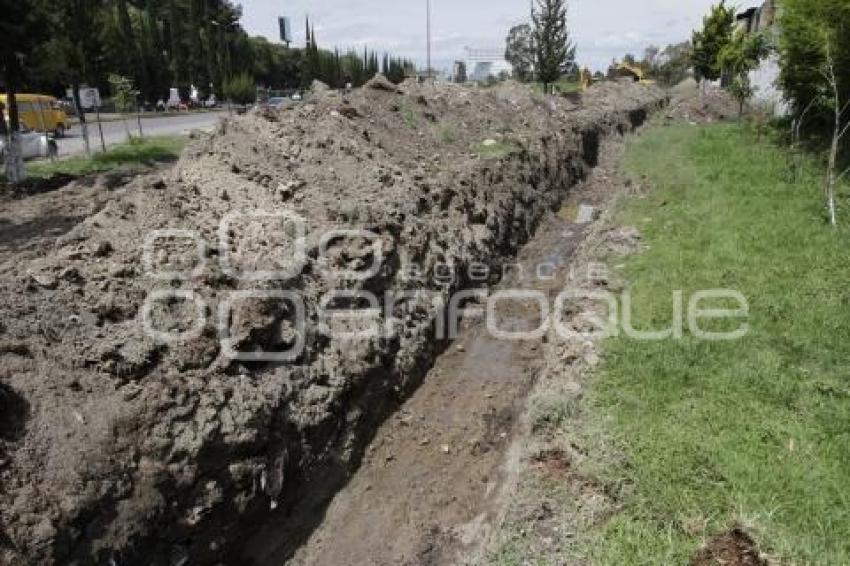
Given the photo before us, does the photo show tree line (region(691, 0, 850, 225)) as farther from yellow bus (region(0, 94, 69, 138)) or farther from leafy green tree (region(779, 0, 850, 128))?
yellow bus (region(0, 94, 69, 138))

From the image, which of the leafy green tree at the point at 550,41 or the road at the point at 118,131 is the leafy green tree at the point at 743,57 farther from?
the road at the point at 118,131

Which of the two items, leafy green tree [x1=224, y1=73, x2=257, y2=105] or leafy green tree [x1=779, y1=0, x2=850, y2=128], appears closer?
leafy green tree [x1=779, y1=0, x2=850, y2=128]

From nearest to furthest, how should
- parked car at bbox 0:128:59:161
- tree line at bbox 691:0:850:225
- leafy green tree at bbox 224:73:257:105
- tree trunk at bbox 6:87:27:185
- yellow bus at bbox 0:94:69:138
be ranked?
tree line at bbox 691:0:850:225
tree trunk at bbox 6:87:27:185
parked car at bbox 0:128:59:161
yellow bus at bbox 0:94:69:138
leafy green tree at bbox 224:73:257:105

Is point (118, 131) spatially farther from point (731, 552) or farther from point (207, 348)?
point (731, 552)

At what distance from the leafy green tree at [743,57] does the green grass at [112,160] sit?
19.3m

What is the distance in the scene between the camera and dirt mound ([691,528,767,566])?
428 cm

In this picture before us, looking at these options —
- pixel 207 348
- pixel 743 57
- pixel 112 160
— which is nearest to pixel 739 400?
pixel 207 348

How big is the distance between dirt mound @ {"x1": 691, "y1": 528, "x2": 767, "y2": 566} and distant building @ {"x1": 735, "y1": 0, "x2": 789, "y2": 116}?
1655cm

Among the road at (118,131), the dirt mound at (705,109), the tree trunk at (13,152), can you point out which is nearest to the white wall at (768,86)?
the dirt mound at (705,109)

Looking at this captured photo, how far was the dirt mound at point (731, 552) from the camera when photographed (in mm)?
4281

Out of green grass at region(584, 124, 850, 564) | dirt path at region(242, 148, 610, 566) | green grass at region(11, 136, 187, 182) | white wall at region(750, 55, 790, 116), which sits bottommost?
dirt path at region(242, 148, 610, 566)

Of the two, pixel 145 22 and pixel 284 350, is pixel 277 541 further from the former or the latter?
pixel 145 22

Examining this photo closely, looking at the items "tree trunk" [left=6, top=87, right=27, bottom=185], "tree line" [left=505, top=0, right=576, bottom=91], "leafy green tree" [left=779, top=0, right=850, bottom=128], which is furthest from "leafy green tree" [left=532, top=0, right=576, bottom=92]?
"tree trunk" [left=6, top=87, right=27, bottom=185]

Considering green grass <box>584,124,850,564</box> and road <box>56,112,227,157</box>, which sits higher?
road <box>56,112,227,157</box>
